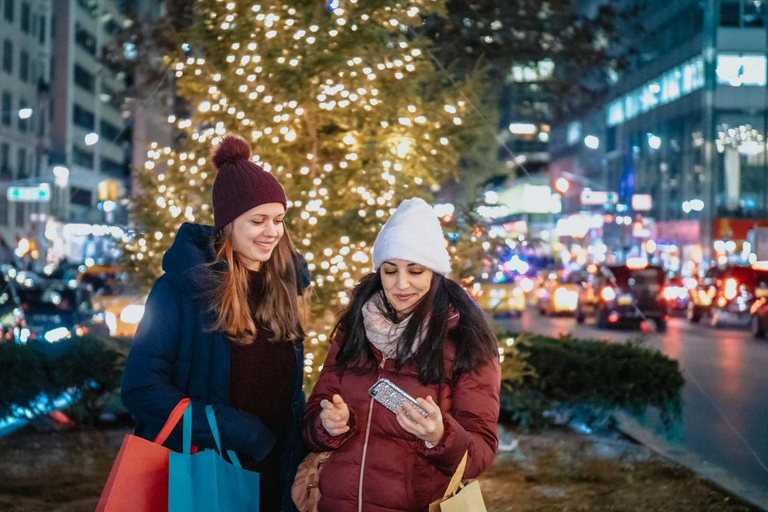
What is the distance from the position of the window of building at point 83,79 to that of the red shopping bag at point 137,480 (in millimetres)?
85677

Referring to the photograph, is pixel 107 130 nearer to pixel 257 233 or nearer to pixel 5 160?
pixel 5 160

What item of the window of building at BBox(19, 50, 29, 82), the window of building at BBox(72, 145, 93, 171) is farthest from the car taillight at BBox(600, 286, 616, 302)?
the window of building at BBox(72, 145, 93, 171)

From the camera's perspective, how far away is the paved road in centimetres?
945

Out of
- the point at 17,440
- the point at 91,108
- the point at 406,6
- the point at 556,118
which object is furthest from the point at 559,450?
the point at 91,108

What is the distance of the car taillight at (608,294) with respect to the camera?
30203 mm

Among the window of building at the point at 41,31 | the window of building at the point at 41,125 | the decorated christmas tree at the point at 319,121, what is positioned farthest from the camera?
the window of building at the point at 41,125

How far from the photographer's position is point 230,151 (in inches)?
155

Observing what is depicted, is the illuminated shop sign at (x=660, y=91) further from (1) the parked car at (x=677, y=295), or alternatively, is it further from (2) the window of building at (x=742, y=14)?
(1) the parked car at (x=677, y=295)

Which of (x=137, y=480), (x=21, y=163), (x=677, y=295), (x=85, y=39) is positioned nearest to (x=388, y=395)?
(x=137, y=480)

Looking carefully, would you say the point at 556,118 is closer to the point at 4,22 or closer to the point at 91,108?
the point at 4,22

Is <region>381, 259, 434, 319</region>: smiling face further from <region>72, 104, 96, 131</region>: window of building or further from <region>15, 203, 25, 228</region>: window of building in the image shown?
<region>72, 104, 96, 131</region>: window of building

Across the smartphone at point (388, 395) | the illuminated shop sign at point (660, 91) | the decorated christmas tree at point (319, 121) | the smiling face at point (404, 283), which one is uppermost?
the illuminated shop sign at point (660, 91)

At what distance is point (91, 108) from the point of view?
303 feet

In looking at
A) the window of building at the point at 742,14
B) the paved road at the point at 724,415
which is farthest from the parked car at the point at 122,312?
the window of building at the point at 742,14
